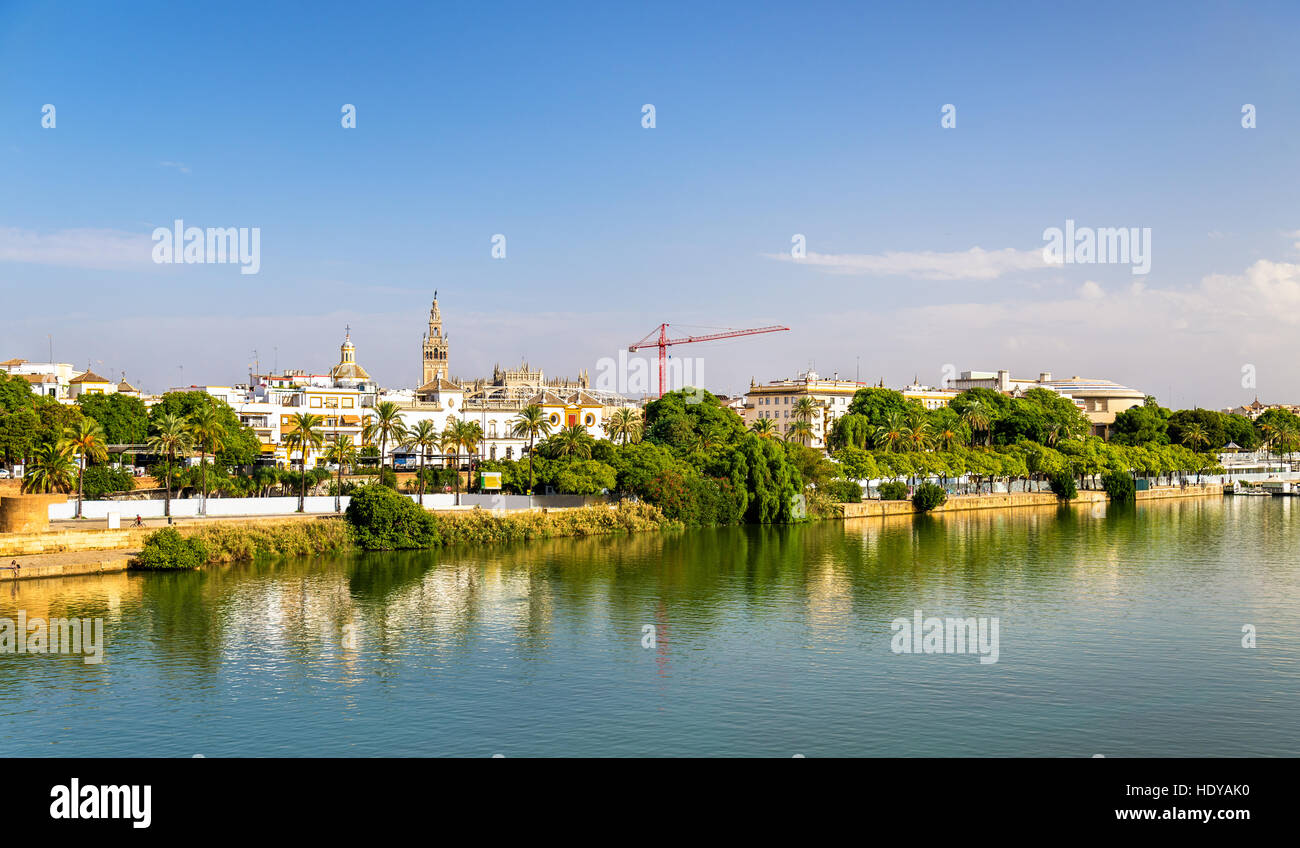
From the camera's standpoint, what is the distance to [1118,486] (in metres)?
91.6

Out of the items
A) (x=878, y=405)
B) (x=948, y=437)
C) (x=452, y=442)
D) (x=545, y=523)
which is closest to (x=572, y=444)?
(x=545, y=523)

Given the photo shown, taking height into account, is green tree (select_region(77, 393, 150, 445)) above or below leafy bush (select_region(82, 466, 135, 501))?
above

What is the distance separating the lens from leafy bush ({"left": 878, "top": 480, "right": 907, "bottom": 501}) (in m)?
75.6

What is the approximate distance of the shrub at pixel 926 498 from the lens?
76312 mm

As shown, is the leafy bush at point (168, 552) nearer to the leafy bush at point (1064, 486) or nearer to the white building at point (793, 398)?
the leafy bush at point (1064, 486)

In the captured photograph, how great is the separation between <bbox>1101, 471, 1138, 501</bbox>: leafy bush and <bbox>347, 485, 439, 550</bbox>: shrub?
62.5 metres

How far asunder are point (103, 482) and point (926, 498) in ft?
165

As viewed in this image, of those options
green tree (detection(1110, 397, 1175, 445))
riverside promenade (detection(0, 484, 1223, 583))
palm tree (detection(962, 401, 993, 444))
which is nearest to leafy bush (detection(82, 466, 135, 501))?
riverside promenade (detection(0, 484, 1223, 583))

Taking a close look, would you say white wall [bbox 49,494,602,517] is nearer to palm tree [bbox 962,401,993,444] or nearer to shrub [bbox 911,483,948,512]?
shrub [bbox 911,483,948,512]

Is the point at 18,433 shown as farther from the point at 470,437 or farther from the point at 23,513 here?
the point at 470,437

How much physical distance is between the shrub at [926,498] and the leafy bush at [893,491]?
2.71 ft

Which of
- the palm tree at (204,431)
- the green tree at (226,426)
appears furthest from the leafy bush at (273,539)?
the green tree at (226,426)

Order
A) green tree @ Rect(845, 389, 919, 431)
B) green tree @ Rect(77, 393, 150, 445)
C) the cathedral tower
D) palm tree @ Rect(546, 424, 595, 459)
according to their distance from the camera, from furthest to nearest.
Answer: the cathedral tower, green tree @ Rect(845, 389, 919, 431), green tree @ Rect(77, 393, 150, 445), palm tree @ Rect(546, 424, 595, 459)
